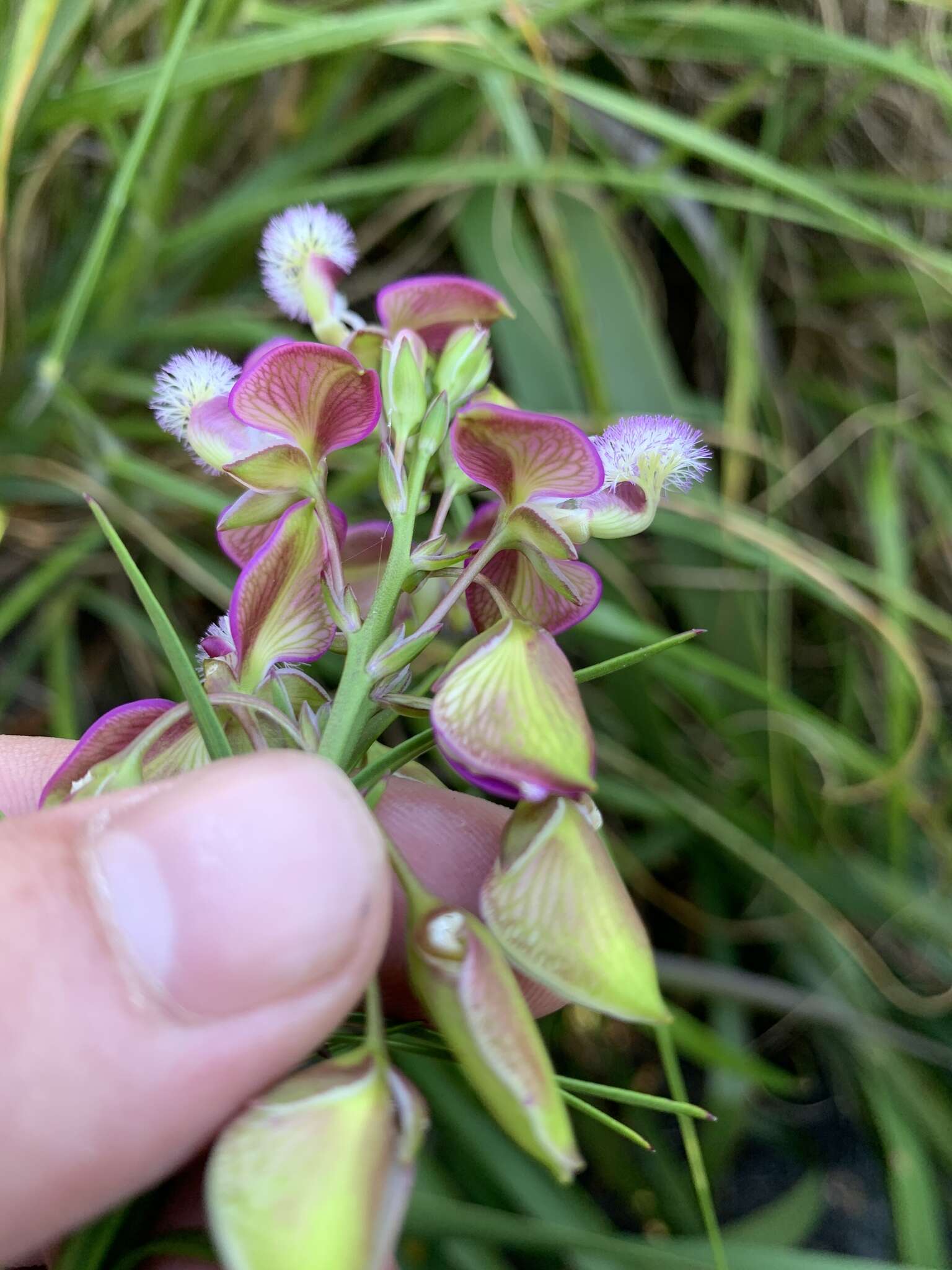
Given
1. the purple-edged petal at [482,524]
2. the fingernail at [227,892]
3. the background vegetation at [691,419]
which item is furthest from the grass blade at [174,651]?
the background vegetation at [691,419]

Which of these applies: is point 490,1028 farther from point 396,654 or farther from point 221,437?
point 221,437

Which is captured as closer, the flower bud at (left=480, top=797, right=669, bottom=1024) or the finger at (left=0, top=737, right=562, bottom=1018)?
the flower bud at (left=480, top=797, right=669, bottom=1024)

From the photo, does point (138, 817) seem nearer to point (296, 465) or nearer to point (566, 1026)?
point (296, 465)

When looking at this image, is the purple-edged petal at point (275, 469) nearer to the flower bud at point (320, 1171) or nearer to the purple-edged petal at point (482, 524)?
the purple-edged petal at point (482, 524)

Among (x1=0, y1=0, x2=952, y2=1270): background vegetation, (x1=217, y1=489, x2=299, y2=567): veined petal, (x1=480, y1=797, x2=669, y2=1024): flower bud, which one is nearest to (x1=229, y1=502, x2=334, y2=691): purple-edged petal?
(x1=217, y1=489, x2=299, y2=567): veined petal

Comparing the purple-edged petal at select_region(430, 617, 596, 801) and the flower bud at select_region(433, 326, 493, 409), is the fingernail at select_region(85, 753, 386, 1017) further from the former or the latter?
the flower bud at select_region(433, 326, 493, 409)

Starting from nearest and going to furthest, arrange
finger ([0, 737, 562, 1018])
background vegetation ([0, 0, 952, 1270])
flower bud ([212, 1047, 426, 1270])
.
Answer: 1. flower bud ([212, 1047, 426, 1270])
2. finger ([0, 737, 562, 1018])
3. background vegetation ([0, 0, 952, 1270])
